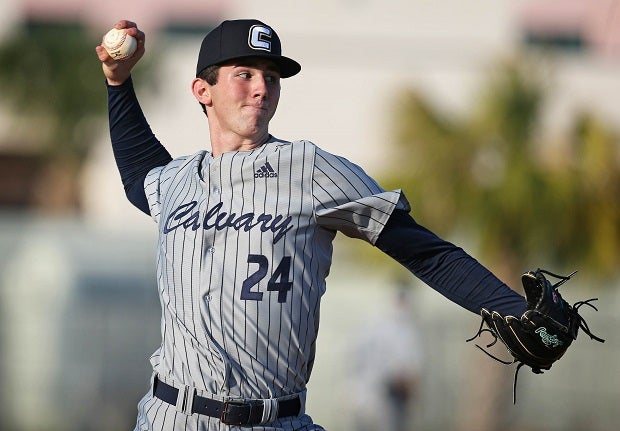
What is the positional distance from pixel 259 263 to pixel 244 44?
73 centimetres

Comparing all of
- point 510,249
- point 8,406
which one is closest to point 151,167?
point 510,249

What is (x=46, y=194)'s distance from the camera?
22.7 metres

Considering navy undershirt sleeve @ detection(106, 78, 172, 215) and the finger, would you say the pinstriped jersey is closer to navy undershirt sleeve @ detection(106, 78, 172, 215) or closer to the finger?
navy undershirt sleeve @ detection(106, 78, 172, 215)

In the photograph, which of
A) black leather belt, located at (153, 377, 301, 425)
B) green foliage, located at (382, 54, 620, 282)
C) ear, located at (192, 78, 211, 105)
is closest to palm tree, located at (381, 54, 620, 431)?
green foliage, located at (382, 54, 620, 282)

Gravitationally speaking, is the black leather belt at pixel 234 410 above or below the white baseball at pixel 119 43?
below

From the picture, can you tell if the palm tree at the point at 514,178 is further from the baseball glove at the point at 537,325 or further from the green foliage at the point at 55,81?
the baseball glove at the point at 537,325

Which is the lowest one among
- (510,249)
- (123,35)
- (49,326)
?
(49,326)

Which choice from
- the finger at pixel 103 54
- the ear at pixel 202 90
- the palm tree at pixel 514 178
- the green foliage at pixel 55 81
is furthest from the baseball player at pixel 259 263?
the green foliage at pixel 55 81

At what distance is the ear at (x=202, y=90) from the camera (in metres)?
3.94

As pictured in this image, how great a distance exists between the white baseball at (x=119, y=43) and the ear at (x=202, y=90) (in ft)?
1.17

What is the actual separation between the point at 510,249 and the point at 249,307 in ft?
29.9

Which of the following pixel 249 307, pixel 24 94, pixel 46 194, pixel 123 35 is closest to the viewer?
pixel 249 307

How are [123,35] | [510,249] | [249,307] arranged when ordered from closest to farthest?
1. [249,307]
2. [123,35]
3. [510,249]

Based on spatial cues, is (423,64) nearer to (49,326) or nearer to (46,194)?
(46,194)
